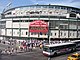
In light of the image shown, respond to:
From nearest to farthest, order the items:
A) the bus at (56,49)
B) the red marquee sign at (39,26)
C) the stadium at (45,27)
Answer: the bus at (56,49) < the red marquee sign at (39,26) < the stadium at (45,27)

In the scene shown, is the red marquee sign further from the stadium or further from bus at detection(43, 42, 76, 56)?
bus at detection(43, 42, 76, 56)

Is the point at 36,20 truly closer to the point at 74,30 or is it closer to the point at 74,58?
the point at 74,30

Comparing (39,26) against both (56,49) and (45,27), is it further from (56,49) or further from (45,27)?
(56,49)

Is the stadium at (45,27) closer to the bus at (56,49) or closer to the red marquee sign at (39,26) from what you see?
the red marquee sign at (39,26)

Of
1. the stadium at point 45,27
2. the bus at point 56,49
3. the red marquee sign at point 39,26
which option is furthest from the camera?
the stadium at point 45,27

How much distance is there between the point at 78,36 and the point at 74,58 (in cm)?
3659

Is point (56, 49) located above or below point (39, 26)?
below

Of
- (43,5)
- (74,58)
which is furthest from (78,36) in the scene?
(74,58)

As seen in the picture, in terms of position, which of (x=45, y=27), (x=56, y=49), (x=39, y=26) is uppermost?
(x=39, y=26)

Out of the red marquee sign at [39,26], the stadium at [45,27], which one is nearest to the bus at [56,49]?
the red marquee sign at [39,26]

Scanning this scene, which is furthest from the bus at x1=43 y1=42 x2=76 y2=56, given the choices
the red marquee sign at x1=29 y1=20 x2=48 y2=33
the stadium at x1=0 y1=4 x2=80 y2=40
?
the stadium at x1=0 y1=4 x2=80 y2=40

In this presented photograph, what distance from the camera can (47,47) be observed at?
41500mm

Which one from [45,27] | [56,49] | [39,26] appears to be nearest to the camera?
[56,49]

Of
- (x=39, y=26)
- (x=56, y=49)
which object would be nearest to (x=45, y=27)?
(x=39, y=26)
